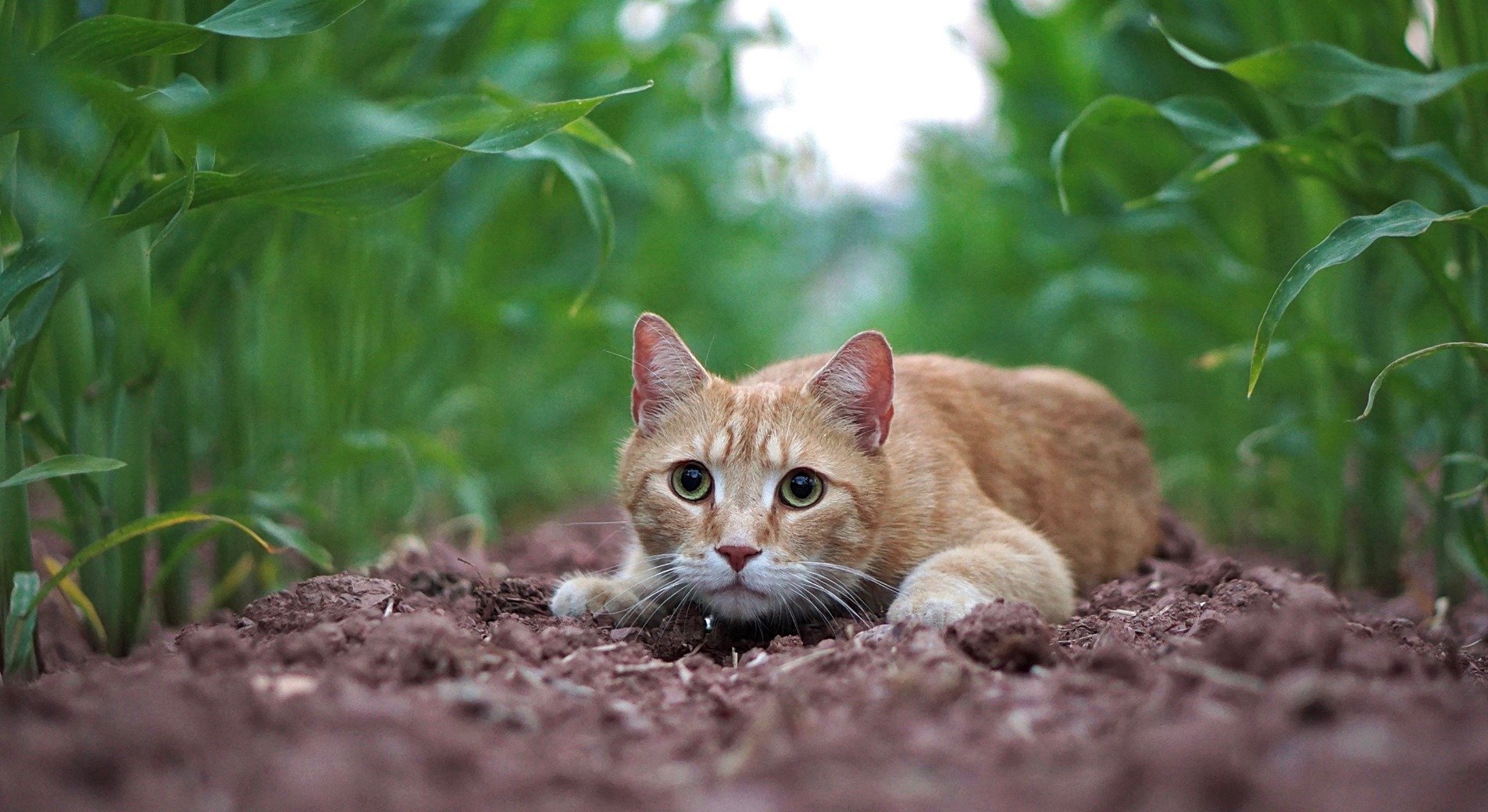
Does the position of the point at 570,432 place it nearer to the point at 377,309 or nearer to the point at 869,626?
the point at 377,309

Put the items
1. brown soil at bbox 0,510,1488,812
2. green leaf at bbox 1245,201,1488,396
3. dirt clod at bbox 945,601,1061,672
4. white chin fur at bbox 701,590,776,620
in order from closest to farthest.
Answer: brown soil at bbox 0,510,1488,812
dirt clod at bbox 945,601,1061,672
green leaf at bbox 1245,201,1488,396
white chin fur at bbox 701,590,776,620

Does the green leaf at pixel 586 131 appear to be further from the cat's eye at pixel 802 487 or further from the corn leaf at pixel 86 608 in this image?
the corn leaf at pixel 86 608

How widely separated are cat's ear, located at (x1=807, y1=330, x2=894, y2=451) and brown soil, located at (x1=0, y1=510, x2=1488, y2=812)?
2.03 feet

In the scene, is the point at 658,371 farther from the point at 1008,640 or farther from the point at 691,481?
the point at 1008,640

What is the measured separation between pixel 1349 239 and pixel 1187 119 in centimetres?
68

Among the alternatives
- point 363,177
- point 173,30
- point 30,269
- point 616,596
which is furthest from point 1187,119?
point 30,269

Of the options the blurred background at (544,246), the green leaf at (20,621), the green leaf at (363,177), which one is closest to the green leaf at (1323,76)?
the blurred background at (544,246)

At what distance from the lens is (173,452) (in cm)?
291

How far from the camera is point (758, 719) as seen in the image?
1.66 m

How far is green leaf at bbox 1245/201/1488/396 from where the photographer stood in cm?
221

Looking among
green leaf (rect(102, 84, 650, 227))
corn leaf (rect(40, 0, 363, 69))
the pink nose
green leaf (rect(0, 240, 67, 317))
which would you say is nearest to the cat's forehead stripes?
the pink nose

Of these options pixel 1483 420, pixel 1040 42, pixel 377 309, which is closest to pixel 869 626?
pixel 1483 420

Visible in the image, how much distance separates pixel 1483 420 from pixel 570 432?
521 centimetres

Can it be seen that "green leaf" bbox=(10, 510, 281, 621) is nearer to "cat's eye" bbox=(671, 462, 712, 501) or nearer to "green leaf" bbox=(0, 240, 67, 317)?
"green leaf" bbox=(0, 240, 67, 317)
